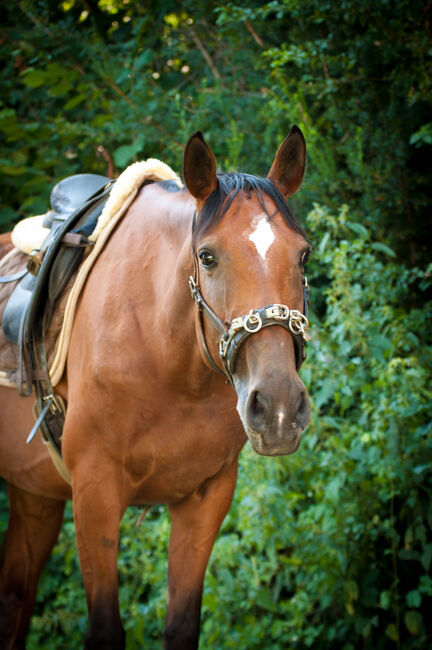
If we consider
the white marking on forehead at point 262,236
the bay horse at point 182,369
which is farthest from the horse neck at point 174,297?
the white marking on forehead at point 262,236

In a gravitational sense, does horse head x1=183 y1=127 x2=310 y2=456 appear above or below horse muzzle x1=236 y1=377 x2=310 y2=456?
above

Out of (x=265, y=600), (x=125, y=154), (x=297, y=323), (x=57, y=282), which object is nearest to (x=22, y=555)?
(x=265, y=600)

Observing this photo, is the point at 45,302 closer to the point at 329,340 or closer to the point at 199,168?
the point at 199,168

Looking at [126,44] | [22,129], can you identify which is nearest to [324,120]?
[126,44]

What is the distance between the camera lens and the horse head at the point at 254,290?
1.61 m

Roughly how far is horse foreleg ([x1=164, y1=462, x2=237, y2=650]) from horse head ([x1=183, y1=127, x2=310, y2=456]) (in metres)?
0.62

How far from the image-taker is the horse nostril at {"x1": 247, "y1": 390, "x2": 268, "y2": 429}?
5.29 feet

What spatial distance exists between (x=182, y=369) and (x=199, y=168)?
613 millimetres

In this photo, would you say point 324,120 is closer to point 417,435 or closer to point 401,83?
point 401,83

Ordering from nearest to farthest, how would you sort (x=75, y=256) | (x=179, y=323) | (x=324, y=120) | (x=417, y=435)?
(x=179, y=323) < (x=75, y=256) < (x=417, y=435) < (x=324, y=120)

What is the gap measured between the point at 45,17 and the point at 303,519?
4.42 metres

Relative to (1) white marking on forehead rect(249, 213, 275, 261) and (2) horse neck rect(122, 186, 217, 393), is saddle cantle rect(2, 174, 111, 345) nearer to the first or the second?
(2) horse neck rect(122, 186, 217, 393)

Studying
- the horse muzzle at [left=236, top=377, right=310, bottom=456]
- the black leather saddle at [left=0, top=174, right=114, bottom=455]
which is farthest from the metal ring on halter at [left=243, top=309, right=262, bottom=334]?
the black leather saddle at [left=0, top=174, right=114, bottom=455]

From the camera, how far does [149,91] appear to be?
16.0 ft
